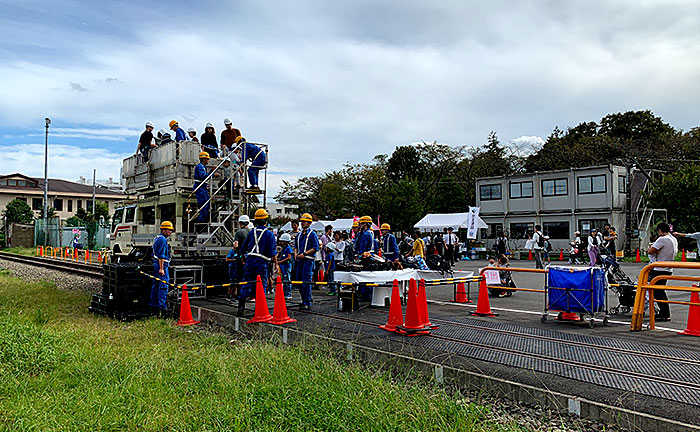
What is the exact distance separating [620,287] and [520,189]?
29659 mm

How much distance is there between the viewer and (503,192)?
130 feet

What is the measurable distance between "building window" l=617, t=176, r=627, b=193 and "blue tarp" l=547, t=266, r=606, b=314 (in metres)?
28.5

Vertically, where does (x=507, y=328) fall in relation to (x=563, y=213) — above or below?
below

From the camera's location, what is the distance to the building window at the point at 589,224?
112ft

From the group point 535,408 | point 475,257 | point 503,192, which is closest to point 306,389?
point 535,408

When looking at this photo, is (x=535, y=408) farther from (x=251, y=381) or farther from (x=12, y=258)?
(x=12, y=258)

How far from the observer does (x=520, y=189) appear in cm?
3856

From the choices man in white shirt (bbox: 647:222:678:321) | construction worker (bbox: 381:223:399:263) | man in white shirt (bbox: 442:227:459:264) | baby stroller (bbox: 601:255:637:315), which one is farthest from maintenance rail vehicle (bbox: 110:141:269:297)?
man in white shirt (bbox: 442:227:459:264)

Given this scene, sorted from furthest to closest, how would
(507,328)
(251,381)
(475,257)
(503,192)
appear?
(503,192)
(475,257)
(507,328)
(251,381)

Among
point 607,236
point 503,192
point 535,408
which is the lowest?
point 535,408

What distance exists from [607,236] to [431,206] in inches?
1249

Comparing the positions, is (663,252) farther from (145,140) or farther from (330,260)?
(145,140)

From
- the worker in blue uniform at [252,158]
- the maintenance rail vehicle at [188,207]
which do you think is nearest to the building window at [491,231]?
the maintenance rail vehicle at [188,207]

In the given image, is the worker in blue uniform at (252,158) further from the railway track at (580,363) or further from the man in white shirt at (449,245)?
the man in white shirt at (449,245)
